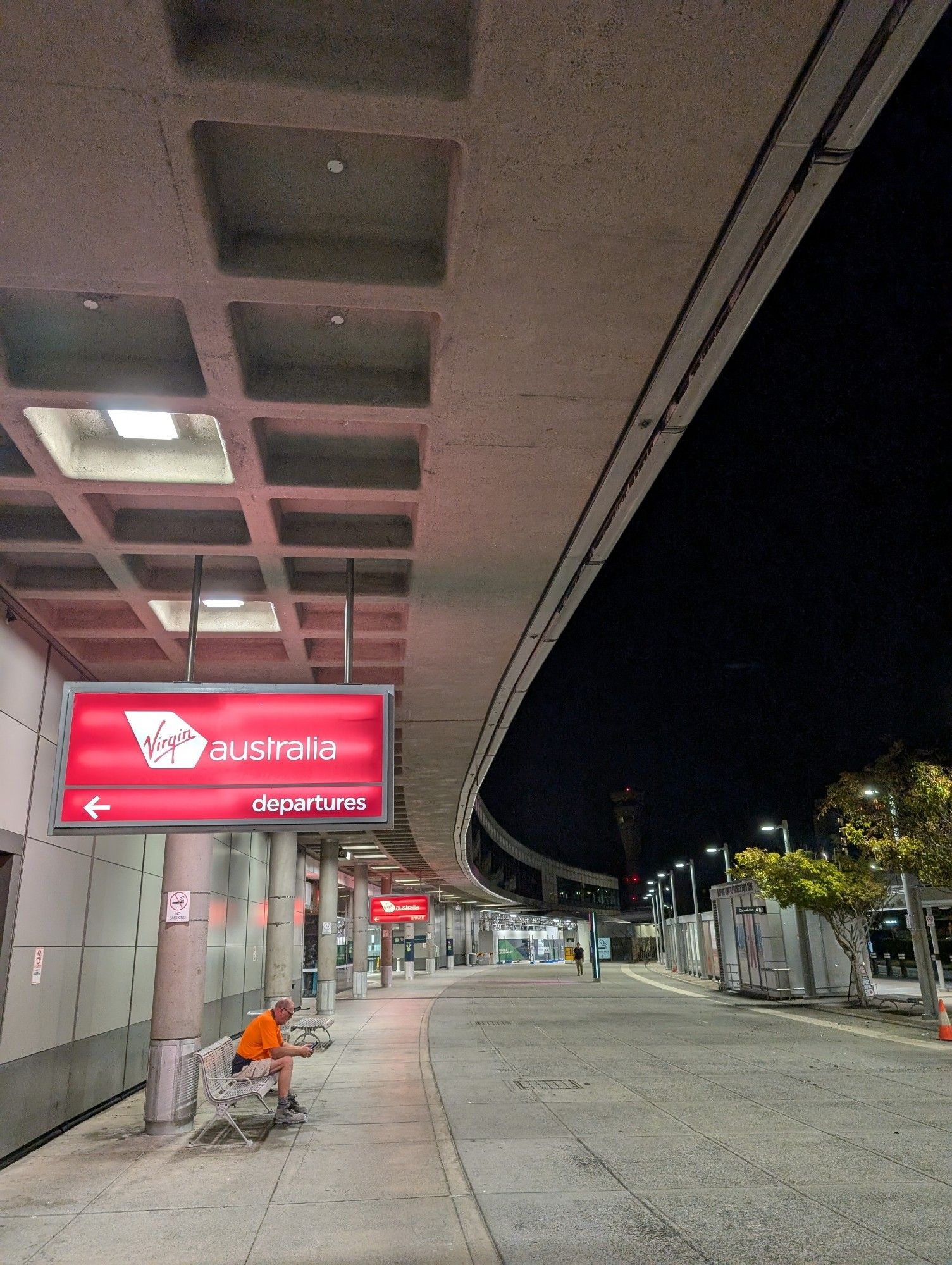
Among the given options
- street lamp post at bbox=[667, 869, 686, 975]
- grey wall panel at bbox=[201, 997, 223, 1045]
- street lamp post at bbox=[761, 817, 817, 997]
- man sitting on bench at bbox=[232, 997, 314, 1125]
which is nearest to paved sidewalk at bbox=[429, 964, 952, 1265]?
man sitting on bench at bbox=[232, 997, 314, 1125]

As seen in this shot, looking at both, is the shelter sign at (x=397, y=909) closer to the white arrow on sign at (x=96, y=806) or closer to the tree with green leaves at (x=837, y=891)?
the tree with green leaves at (x=837, y=891)

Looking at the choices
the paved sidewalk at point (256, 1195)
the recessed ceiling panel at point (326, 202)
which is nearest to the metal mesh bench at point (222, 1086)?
the paved sidewalk at point (256, 1195)

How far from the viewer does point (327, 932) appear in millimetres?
29484

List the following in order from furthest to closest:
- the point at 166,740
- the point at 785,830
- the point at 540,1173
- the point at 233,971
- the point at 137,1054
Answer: the point at 785,830 → the point at 233,971 → the point at 137,1054 → the point at 540,1173 → the point at 166,740

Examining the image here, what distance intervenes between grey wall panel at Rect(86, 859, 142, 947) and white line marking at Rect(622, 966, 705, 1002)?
20954 millimetres

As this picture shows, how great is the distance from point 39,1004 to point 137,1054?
377 cm

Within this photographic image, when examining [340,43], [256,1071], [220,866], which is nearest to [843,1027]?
[220,866]

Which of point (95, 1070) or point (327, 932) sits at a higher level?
point (327, 932)

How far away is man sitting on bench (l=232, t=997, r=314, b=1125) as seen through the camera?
949 cm

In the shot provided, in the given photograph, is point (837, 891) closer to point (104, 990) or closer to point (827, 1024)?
point (827, 1024)

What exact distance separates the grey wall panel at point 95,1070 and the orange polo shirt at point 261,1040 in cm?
166

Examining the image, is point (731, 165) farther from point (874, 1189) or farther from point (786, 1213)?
point (874, 1189)

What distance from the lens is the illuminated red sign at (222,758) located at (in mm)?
5391

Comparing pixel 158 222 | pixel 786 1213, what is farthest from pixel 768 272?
pixel 786 1213
